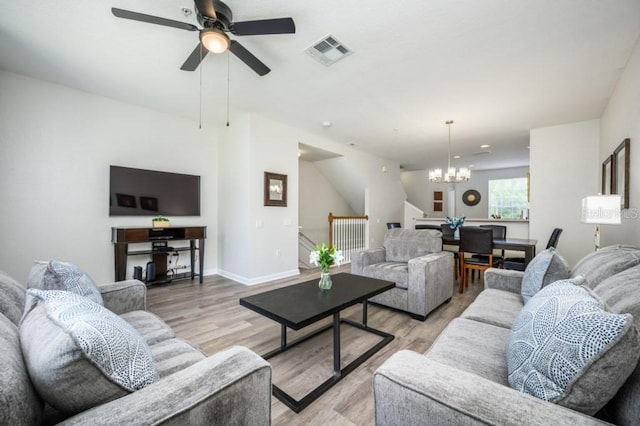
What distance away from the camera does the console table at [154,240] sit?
3688 millimetres

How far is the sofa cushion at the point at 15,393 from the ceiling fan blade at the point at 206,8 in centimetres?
210

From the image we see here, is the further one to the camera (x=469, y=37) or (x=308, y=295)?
(x=469, y=37)

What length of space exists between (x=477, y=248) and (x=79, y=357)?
4.38 metres

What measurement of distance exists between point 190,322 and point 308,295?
1522mm

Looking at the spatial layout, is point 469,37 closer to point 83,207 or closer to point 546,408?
point 546,408

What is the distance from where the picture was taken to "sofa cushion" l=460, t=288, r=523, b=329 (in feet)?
5.69

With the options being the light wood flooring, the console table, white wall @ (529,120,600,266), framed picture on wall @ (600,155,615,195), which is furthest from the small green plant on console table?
white wall @ (529,120,600,266)

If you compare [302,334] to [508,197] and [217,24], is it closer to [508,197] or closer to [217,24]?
[217,24]

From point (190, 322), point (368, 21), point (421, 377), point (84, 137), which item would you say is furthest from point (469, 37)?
point (84, 137)

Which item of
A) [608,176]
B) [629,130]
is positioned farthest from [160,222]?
[608,176]

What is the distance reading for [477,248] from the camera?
393cm

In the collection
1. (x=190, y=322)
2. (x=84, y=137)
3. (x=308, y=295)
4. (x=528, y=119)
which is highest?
(x=528, y=119)

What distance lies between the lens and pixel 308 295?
2178 mm

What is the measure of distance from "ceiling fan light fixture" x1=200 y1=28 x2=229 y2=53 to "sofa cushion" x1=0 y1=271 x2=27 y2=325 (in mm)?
2003
